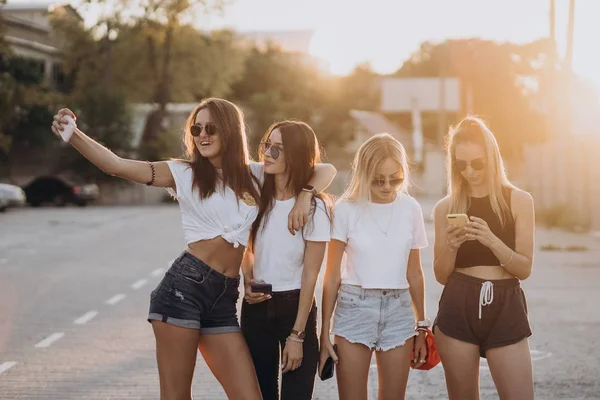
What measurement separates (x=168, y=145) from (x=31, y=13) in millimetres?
34328

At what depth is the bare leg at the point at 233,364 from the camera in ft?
15.5

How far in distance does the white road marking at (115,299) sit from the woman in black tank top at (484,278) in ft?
28.4

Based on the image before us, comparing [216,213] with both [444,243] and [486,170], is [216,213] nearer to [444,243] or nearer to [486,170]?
[444,243]

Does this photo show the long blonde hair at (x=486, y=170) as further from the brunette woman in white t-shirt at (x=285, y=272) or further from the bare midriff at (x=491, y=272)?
the brunette woman in white t-shirt at (x=285, y=272)

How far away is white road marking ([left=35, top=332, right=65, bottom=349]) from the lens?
390 inches

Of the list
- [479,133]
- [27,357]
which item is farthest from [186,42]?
[479,133]

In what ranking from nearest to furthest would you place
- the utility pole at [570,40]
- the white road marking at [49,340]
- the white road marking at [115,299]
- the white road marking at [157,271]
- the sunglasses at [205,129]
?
1. the sunglasses at [205,129]
2. the white road marking at [49,340]
3. the white road marking at [115,299]
4. the white road marking at [157,271]
5. the utility pole at [570,40]

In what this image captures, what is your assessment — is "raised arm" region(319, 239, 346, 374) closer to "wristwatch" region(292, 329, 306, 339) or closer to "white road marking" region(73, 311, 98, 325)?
"wristwatch" region(292, 329, 306, 339)

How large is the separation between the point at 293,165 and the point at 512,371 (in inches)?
54.5

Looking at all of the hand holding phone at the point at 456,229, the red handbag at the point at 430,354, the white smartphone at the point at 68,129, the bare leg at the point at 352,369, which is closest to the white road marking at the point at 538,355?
the red handbag at the point at 430,354

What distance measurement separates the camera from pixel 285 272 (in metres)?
4.84

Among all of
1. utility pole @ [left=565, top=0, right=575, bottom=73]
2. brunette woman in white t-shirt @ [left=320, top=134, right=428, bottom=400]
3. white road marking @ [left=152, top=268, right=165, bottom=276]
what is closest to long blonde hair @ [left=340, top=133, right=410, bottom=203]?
brunette woman in white t-shirt @ [left=320, top=134, right=428, bottom=400]

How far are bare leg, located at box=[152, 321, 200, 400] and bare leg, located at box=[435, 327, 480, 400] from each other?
1182 mm

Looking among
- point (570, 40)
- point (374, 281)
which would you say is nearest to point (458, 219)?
point (374, 281)
